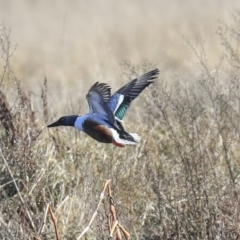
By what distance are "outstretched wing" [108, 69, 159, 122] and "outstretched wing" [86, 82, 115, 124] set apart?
0.96 feet

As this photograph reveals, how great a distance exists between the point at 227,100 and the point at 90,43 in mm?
6843

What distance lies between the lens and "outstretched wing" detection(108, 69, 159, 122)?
505cm

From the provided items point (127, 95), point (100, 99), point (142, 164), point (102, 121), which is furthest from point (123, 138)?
point (142, 164)

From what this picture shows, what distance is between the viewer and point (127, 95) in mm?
5098

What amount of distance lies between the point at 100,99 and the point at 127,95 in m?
0.47

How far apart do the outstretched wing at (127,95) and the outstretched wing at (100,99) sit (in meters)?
0.29

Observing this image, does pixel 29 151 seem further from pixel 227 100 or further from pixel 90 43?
pixel 90 43

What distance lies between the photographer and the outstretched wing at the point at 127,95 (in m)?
5.05

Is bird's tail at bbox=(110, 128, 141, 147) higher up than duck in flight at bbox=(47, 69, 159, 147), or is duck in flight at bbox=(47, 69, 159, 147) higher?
duck in flight at bbox=(47, 69, 159, 147)

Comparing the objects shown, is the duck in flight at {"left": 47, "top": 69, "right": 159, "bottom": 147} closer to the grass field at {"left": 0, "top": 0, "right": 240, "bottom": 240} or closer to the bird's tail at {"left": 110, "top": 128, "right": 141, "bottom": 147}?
the bird's tail at {"left": 110, "top": 128, "right": 141, "bottom": 147}

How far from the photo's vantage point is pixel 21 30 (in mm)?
13883

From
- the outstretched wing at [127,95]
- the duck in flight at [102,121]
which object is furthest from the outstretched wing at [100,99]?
the outstretched wing at [127,95]

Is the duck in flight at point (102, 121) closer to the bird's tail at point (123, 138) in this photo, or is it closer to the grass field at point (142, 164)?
the bird's tail at point (123, 138)

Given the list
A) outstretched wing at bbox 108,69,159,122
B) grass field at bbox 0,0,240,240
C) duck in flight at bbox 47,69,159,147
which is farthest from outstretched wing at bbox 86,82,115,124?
grass field at bbox 0,0,240,240
